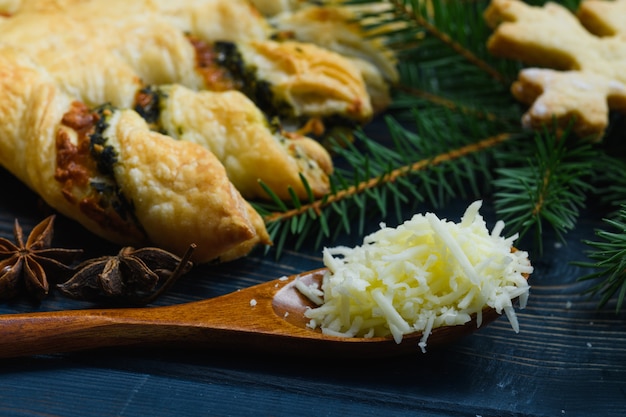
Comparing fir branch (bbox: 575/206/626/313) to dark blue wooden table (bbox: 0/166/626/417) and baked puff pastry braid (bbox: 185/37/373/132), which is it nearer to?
dark blue wooden table (bbox: 0/166/626/417)

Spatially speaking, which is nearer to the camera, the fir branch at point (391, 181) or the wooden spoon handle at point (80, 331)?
the wooden spoon handle at point (80, 331)

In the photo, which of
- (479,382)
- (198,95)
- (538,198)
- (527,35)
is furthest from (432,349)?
(527,35)

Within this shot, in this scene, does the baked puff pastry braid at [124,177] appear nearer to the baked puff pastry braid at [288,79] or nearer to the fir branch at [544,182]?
the baked puff pastry braid at [288,79]

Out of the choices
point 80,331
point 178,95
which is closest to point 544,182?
point 178,95

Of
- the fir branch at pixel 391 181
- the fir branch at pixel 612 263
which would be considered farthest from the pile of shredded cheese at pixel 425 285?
the fir branch at pixel 391 181

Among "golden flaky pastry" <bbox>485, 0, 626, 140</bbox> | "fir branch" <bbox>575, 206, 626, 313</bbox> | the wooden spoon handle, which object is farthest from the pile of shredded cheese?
"golden flaky pastry" <bbox>485, 0, 626, 140</bbox>

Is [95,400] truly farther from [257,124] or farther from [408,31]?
[408,31]
